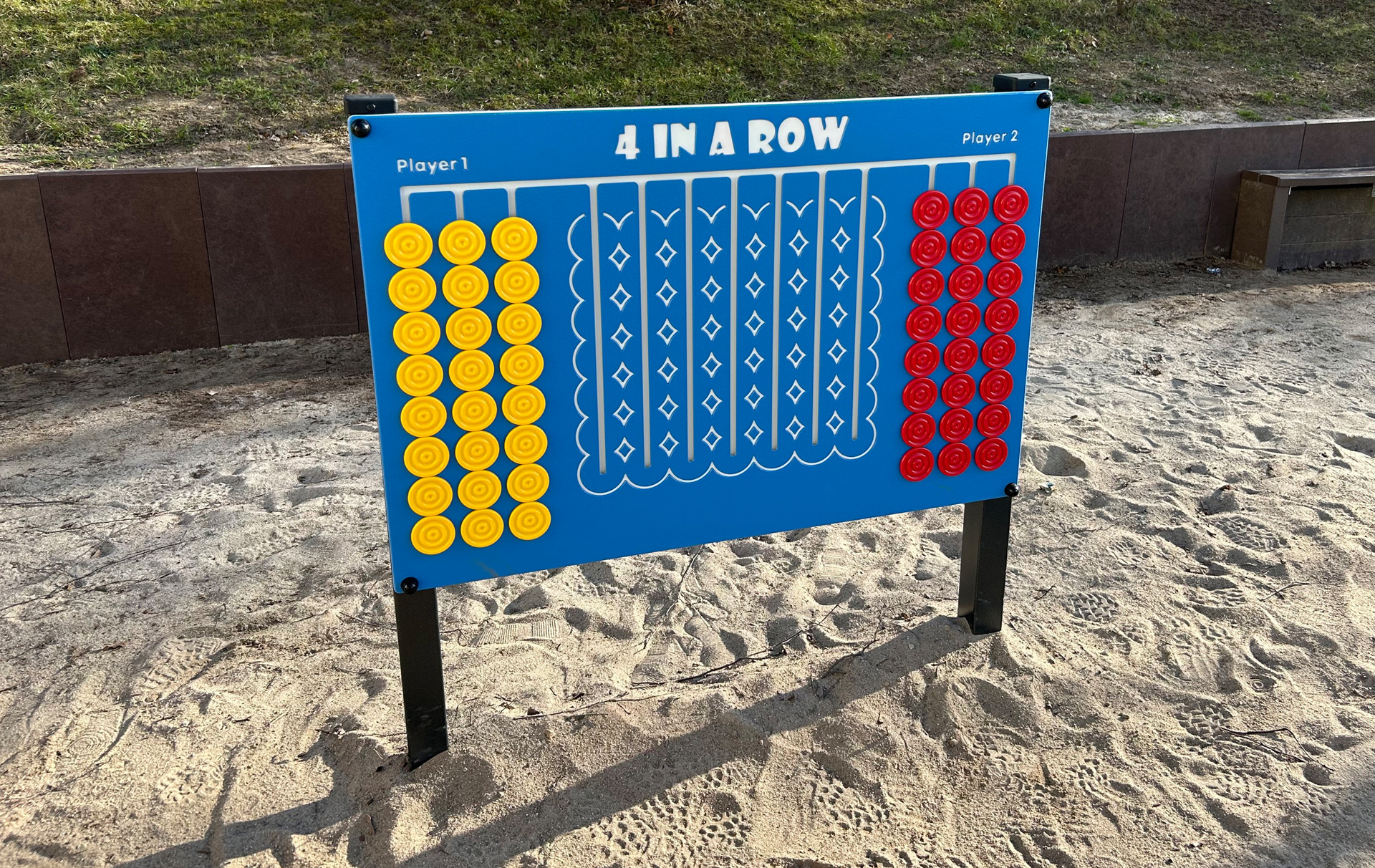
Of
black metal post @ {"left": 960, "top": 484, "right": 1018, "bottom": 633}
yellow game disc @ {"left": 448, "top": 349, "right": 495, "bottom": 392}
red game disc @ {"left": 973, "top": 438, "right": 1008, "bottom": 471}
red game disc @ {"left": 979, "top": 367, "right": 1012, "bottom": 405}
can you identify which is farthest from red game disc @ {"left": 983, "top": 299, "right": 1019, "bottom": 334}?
yellow game disc @ {"left": 448, "top": 349, "right": 495, "bottom": 392}

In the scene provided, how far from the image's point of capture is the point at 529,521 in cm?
271

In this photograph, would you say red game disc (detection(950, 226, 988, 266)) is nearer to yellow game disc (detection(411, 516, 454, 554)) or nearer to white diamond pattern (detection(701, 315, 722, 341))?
white diamond pattern (detection(701, 315, 722, 341))

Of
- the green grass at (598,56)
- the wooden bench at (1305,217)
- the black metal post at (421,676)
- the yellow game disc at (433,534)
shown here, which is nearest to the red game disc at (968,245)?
the yellow game disc at (433,534)

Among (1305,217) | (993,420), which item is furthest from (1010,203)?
(1305,217)

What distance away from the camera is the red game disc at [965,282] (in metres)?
2.98

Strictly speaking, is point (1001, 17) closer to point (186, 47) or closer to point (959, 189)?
point (186, 47)

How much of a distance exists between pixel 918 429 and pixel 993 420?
261mm

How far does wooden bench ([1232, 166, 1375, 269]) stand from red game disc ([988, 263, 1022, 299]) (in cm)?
536

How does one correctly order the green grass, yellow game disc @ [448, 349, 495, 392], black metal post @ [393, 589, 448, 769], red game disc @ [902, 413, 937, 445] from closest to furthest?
yellow game disc @ [448, 349, 495, 392], black metal post @ [393, 589, 448, 769], red game disc @ [902, 413, 937, 445], the green grass

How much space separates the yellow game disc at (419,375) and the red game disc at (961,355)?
1.42 meters

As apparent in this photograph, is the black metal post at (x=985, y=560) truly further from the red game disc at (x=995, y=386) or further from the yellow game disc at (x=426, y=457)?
the yellow game disc at (x=426, y=457)

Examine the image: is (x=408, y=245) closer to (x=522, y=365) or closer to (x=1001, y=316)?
(x=522, y=365)

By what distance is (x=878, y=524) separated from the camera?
4.13 metres

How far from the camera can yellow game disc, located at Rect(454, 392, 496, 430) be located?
8.30 feet
